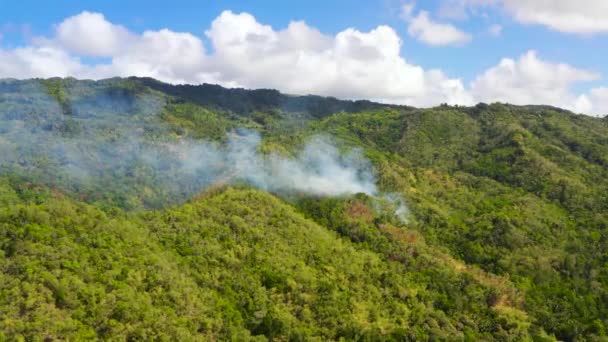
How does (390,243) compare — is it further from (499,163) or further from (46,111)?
(46,111)

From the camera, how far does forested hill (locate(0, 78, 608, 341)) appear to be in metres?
60.0

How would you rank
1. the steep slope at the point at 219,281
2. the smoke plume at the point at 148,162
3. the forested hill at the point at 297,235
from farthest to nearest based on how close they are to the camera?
the smoke plume at the point at 148,162
the forested hill at the point at 297,235
the steep slope at the point at 219,281

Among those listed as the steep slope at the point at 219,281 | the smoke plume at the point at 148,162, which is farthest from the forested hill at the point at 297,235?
the smoke plume at the point at 148,162

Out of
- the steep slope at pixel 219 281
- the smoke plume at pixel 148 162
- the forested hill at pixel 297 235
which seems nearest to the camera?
the steep slope at pixel 219 281

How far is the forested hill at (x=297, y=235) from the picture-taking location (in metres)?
60.0

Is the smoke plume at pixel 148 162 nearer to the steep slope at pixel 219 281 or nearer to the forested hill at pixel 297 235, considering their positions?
the forested hill at pixel 297 235

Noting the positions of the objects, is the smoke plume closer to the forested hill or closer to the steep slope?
the forested hill

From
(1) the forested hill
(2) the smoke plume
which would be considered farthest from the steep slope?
(2) the smoke plume

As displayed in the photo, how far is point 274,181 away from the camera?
113 meters

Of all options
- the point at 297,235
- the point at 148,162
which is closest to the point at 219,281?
the point at 297,235

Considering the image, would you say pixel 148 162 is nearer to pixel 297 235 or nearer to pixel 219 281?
pixel 297 235

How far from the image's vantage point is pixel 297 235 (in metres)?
87.8

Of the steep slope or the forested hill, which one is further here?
the forested hill

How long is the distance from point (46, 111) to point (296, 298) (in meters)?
142
